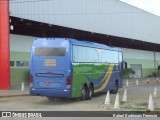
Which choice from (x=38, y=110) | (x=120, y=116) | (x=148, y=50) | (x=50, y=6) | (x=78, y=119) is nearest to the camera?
(x=78, y=119)

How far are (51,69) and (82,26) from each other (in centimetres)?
2434

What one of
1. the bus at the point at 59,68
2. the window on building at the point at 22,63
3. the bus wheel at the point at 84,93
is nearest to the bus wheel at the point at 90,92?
the bus at the point at 59,68

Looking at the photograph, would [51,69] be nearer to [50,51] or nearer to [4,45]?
[50,51]

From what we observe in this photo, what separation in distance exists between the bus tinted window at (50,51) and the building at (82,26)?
1347 cm

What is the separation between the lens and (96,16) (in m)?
47.1

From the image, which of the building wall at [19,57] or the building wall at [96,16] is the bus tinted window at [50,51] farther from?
the building wall at [19,57]

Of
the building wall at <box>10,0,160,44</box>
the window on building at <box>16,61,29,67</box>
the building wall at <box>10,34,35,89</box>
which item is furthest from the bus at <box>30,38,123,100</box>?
the window on building at <box>16,61,29,67</box>

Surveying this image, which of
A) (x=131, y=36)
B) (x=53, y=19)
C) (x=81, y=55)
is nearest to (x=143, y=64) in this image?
(x=131, y=36)

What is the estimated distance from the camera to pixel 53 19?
38375 mm

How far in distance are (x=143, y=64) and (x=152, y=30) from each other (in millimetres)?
5974

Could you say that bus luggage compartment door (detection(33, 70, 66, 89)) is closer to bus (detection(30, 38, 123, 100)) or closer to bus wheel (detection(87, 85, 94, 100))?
bus (detection(30, 38, 123, 100))

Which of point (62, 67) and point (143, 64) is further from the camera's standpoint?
point (143, 64)

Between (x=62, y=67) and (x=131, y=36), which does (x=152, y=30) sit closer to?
(x=131, y=36)

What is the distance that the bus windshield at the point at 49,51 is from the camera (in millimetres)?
20062
